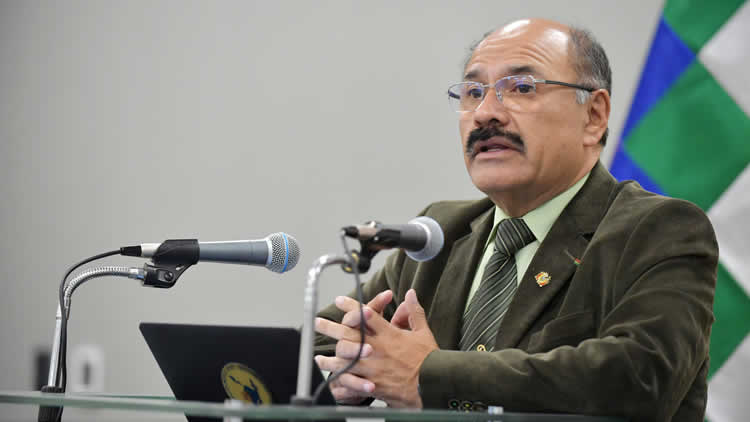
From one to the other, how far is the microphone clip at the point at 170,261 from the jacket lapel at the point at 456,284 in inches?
25.1

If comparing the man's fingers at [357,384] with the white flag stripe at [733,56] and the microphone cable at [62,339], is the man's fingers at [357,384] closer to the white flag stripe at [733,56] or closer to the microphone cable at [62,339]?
the microphone cable at [62,339]

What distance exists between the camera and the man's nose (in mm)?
1873

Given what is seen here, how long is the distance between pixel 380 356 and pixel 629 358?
450 mm

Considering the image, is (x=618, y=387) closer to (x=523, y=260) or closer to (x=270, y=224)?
(x=523, y=260)

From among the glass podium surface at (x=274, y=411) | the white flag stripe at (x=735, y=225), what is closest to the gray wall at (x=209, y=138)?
the white flag stripe at (x=735, y=225)

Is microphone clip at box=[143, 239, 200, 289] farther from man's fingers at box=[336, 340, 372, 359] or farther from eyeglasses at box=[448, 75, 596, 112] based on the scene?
eyeglasses at box=[448, 75, 596, 112]

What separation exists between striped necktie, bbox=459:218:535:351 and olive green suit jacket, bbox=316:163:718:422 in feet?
0.17

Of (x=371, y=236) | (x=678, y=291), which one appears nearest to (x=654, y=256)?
(x=678, y=291)

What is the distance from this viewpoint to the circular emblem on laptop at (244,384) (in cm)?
130

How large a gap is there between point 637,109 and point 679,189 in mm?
328

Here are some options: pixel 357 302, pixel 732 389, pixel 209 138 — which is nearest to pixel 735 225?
pixel 732 389

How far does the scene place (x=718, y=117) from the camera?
8.00 ft

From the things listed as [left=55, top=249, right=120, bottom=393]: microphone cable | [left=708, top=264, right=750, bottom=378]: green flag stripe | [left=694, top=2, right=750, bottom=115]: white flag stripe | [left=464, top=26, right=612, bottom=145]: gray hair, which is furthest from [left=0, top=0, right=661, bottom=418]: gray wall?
[left=55, top=249, right=120, bottom=393]: microphone cable

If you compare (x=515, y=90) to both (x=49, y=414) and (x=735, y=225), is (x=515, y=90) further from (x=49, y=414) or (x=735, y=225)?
(x=49, y=414)
